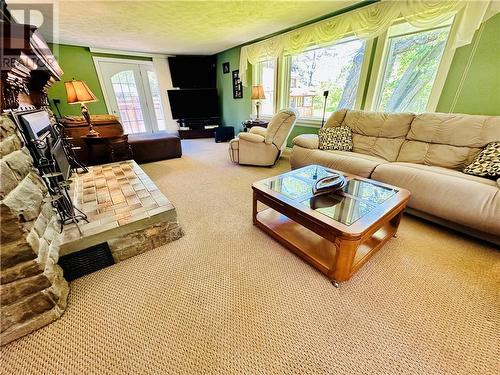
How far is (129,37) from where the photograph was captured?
378 centimetres

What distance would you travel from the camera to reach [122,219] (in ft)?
5.13

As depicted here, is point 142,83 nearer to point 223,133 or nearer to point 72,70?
point 72,70

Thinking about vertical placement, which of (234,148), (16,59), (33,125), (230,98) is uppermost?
(16,59)

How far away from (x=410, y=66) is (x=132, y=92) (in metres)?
5.85

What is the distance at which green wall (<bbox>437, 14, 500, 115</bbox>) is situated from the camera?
1.94 metres

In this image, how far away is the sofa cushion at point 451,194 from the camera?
152 cm

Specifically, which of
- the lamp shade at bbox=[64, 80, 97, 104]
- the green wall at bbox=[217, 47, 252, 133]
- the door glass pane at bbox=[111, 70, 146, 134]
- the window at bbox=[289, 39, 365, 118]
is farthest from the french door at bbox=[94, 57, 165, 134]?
the window at bbox=[289, 39, 365, 118]

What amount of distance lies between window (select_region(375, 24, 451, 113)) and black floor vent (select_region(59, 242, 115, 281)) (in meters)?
3.72

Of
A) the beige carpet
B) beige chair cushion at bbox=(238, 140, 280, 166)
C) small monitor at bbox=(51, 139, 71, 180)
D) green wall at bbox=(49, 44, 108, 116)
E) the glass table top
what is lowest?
the beige carpet

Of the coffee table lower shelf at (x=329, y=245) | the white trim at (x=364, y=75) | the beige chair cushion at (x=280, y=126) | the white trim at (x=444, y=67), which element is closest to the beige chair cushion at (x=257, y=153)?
the beige chair cushion at (x=280, y=126)

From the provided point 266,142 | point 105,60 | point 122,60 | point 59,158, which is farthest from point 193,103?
point 59,158

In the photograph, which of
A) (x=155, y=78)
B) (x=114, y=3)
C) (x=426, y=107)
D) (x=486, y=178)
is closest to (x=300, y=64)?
(x=426, y=107)

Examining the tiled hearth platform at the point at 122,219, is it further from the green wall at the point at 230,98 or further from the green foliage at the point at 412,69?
the green wall at the point at 230,98

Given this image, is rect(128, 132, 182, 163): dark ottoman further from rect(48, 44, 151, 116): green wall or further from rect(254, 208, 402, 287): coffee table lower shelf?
rect(254, 208, 402, 287): coffee table lower shelf
